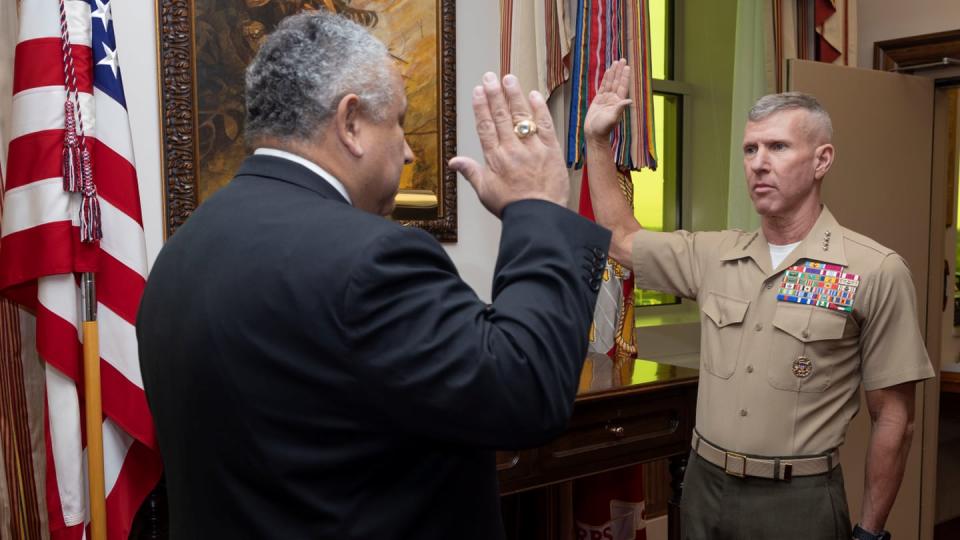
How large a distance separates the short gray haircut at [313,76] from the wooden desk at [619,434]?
4.68 feet

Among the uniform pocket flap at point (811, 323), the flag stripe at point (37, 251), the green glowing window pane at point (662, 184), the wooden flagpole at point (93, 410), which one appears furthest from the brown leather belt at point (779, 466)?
the green glowing window pane at point (662, 184)

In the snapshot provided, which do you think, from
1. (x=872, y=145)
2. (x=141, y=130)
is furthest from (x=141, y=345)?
(x=872, y=145)

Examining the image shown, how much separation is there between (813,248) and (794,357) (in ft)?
0.93

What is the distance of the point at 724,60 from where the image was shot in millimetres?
3938

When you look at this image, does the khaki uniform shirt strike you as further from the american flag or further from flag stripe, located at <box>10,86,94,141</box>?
flag stripe, located at <box>10,86,94,141</box>

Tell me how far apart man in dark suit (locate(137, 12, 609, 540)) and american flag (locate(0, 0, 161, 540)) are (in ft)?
2.82

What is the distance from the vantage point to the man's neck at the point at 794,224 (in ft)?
6.83

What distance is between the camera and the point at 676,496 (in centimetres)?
259

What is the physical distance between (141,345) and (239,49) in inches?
58.1

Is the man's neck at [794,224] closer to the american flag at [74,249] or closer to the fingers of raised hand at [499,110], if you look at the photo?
the fingers of raised hand at [499,110]

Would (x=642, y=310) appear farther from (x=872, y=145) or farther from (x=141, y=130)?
(x=141, y=130)

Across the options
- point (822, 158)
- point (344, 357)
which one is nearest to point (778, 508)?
point (822, 158)

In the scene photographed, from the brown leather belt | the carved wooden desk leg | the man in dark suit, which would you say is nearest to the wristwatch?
the brown leather belt

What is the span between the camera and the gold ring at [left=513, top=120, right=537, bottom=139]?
104 cm
